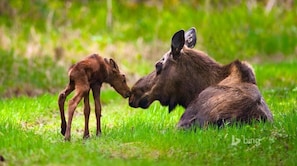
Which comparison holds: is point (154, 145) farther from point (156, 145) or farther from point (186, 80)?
point (186, 80)

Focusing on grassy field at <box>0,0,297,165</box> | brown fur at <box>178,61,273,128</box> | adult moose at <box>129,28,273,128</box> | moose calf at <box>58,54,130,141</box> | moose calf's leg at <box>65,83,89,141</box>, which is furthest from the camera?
adult moose at <box>129,28,273,128</box>

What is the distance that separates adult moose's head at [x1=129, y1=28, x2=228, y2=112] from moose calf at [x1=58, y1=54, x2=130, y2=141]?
0.98ft

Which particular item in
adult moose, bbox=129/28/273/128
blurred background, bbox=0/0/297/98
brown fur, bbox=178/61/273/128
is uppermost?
blurred background, bbox=0/0/297/98

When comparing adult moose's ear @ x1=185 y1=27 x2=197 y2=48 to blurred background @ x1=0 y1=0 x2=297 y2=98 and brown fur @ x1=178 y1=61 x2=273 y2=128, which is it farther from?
blurred background @ x1=0 y1=0 x2=297 y2=98

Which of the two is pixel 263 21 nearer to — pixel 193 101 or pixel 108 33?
pixel 108 33

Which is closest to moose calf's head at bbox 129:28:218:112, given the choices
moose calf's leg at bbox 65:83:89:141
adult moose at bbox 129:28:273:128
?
adult moose at bbox 129:28:273:128

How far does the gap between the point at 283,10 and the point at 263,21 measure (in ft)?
8.33

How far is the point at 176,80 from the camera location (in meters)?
10.0

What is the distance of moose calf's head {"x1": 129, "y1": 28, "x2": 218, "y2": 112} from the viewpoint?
1000 centimetres

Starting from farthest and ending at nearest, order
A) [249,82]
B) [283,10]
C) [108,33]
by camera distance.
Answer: [283,10] → [108,33] → [249,82]

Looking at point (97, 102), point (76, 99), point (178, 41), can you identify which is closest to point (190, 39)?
point (178, 41)

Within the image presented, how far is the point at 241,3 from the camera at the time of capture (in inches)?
996

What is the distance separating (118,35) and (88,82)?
12.3 m

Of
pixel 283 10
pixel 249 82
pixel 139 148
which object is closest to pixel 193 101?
Answer: pixel 249 82
